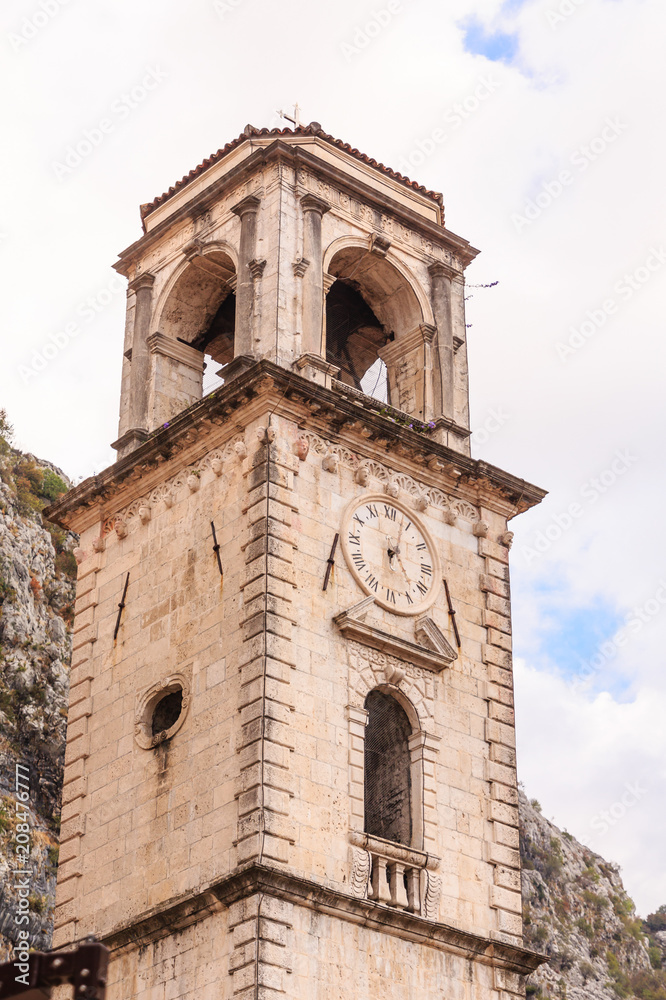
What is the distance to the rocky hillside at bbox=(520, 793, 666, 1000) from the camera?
2601 inches

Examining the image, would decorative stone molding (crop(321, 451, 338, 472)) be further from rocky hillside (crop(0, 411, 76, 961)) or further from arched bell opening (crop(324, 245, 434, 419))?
rocky hillside (crop(0, 411, 76, 961))

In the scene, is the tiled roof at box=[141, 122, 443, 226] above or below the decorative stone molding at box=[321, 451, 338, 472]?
above

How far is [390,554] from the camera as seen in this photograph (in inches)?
975

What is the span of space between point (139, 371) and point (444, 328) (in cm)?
517

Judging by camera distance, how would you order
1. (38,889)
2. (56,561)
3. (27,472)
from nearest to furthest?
1. (38,889)
2. (56,561)
3. (27,472)

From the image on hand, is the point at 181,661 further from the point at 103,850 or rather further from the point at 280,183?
the point at 280,183

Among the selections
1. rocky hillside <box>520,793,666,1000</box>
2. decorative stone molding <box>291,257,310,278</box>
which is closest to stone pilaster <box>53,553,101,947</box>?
decorative stone molding <box>291,257,310,278</box>

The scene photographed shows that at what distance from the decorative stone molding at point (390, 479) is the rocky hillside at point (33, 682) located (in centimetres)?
1962

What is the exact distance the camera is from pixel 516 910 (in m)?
23.7

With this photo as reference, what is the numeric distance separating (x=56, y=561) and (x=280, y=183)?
32.7 m

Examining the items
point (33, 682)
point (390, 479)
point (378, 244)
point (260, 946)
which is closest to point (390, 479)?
point (390, 479)

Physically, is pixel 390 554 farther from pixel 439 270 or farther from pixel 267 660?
pixel 439 270

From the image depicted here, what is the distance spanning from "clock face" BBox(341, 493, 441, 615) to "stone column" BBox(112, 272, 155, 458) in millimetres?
4465

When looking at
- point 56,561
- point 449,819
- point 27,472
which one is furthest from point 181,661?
point 27,472
